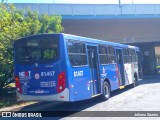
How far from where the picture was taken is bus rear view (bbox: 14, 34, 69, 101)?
10.0 m

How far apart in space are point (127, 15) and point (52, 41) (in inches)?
742

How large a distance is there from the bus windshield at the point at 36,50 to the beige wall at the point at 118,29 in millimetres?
16477

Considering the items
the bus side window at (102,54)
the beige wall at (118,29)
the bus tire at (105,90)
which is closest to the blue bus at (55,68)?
the bus tire at (105,90)

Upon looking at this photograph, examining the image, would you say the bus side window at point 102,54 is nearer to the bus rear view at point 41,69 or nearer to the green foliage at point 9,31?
the bus rear view at point 41,69

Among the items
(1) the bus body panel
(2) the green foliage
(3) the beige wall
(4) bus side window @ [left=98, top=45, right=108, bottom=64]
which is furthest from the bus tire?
(3) the beige wall

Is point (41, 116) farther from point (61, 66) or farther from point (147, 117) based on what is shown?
point (147, 117)

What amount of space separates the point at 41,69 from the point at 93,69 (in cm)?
300

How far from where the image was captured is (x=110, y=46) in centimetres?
1513

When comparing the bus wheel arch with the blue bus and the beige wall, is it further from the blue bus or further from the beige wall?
the beige wall

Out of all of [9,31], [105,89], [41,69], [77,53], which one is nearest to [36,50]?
[41,69]

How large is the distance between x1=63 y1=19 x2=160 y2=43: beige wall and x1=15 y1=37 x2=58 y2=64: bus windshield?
16.5 metres

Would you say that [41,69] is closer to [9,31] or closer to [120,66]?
[9,31]

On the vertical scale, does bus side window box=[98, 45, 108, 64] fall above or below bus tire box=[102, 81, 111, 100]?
above

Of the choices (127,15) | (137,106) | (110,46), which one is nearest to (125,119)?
(137,106)
